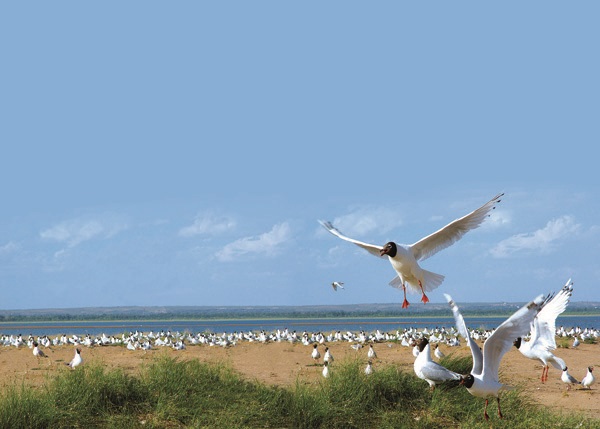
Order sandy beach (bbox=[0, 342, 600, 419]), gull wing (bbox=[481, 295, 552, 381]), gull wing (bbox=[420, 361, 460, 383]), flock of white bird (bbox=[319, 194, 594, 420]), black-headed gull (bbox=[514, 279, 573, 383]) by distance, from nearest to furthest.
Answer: gull wing (bbox=[481, 295, 552, 381]) → flock of white bird (bbox=[319, 194, 594, 420]) → gull wing (bbox=[420, 361, 460, 383]) → black-headed gull (bbox=[514, 279, 573, 383]) → sandy beach (bbox=[0, 342, 600, 419])

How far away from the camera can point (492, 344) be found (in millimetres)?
10078

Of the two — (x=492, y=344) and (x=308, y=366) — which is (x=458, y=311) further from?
(x=308, y=366)

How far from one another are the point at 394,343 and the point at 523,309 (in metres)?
24.6

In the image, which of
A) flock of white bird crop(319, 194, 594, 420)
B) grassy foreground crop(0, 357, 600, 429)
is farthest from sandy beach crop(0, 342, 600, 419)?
flock of white bird crop(319, 194, 594, 420)

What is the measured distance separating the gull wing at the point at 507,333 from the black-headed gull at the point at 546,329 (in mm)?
2796

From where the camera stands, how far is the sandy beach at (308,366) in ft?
51.0

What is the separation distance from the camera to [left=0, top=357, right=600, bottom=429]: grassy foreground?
11.4 m

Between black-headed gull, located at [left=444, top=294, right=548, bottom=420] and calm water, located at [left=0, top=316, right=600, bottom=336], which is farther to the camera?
calm water, located at [left=0, top=316, right=600, bottom=336]

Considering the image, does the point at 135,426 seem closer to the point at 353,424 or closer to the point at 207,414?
the point at 207,414

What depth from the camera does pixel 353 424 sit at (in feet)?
38.9

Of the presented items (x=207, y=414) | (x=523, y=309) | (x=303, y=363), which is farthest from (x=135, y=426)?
(x=303, y=363)

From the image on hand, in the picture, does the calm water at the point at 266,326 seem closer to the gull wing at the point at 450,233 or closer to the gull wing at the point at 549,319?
the gull wing at the point at 549,319

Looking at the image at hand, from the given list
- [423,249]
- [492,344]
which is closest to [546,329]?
[423,249]

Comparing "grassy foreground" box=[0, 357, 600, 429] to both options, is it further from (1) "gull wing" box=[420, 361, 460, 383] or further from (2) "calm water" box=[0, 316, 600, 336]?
(2) "calm water" box=[0, 316, 600, 336]
